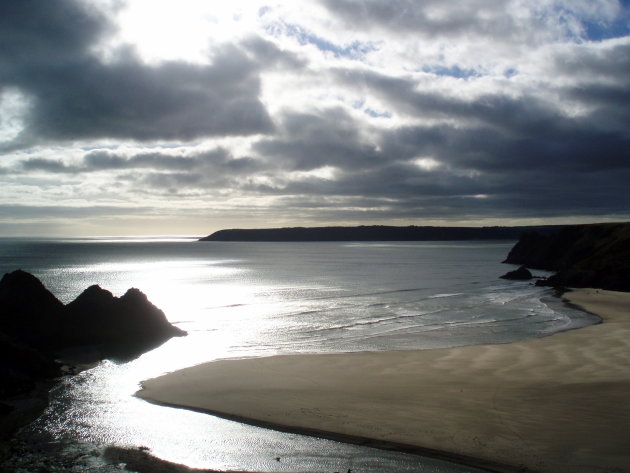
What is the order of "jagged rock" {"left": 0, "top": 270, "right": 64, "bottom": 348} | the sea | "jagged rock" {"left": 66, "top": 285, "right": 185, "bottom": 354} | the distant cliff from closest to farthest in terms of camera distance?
the sea
"jagged rock" {"left": 0, "top": 270, "right": 64, "bottom": 348}
"jagged rock" {"left": 66, "top": 285, "right": 185, "bottom": 354}
the distant cliff

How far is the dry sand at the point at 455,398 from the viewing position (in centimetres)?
1241

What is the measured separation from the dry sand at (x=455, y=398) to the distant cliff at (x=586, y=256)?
1418 inches

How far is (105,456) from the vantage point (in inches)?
491

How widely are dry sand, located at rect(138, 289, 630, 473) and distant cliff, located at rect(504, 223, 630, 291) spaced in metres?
36.0

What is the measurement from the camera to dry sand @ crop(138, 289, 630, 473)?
12414 millimetres

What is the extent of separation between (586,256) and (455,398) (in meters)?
69.5

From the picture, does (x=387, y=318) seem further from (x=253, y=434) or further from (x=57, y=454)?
(x=57, y=454)

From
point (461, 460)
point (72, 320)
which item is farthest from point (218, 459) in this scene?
point (72, 320)

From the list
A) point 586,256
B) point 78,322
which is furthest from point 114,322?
point 586,256

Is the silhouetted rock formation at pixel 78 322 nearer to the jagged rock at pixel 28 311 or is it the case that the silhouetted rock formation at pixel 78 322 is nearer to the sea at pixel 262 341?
the jagged rock at pixel 28 311

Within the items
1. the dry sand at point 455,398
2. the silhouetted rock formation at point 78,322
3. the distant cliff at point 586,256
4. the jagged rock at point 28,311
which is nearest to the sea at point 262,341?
the dry sand at point 455,398

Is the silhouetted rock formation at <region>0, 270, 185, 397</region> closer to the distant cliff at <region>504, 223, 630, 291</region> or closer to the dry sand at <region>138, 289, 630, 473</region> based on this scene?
the dry sand at <region>138, 289, 630, 473</region>

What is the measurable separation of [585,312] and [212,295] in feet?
132

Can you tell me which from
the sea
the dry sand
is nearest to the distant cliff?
the sea
